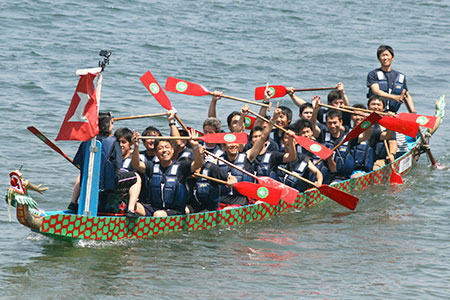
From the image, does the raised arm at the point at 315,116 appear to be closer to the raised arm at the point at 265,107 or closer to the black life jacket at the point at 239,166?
the raised arm at the point at 265,107

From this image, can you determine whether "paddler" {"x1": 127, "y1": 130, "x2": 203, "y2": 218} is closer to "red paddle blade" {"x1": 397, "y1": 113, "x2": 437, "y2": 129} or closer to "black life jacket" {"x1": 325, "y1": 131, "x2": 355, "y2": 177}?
"black life jacket" {"x1": 325, "y1": 131, "x2": 355, "y2": 177}

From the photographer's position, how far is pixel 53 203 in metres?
9.74

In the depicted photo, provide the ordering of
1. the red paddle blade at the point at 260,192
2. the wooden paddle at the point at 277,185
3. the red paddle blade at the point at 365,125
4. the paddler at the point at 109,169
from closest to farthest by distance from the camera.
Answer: the paddler at the point at 109,169 → the red paddle blade at the point at 260,192 → the wooden paddle at the point at 277,185 → the red paddle blade at the point at 365,125

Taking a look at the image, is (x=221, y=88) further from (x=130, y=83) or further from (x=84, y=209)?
(x=84, y=209)

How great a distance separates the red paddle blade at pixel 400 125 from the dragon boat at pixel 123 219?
0.72 metres

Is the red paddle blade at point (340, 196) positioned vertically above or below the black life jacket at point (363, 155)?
below

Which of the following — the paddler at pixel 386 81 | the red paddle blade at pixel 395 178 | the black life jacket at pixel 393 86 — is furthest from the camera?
the black life jacket at pixel 393 86

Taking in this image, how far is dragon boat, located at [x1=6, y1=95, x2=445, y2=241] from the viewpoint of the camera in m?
7.14

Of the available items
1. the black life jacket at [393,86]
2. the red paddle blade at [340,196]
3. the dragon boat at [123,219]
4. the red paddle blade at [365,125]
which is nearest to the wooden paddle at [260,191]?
the dragon boat at [123,219]

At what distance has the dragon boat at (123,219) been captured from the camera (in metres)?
7.14

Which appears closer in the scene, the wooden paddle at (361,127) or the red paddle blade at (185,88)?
the wooden paddle at (361,127)

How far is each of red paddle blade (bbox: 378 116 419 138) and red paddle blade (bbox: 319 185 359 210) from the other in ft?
→ 4.40

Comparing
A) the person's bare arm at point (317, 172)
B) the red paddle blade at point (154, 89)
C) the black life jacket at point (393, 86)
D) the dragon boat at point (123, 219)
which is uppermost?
the black life jacket at point (393, 86)

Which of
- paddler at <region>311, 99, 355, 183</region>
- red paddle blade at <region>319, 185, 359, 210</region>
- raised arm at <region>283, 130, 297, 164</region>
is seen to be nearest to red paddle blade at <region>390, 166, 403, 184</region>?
paddler at <region>311, 99, 355, 183</region>
